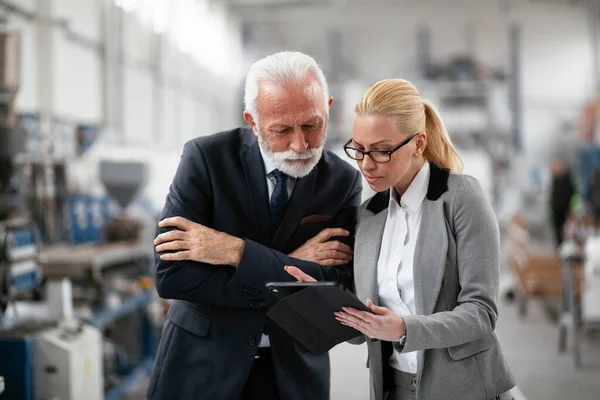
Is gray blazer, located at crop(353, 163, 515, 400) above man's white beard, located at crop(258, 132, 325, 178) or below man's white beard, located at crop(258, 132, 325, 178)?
below

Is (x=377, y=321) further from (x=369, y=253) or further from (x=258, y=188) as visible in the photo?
(x=258, y=188)

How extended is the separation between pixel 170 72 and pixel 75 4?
14.9 ft

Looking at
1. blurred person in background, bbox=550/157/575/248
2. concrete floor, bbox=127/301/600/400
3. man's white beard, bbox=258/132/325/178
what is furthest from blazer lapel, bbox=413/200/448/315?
blurred person in background, bbox=550/157/575/248

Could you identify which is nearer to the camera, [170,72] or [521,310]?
[521,310]

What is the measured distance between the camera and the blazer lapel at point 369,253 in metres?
1.80

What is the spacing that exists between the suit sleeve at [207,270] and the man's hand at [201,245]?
3cm

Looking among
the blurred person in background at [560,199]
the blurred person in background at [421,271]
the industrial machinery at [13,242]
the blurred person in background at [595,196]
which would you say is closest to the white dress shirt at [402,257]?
the blurred person in background at [421,271]

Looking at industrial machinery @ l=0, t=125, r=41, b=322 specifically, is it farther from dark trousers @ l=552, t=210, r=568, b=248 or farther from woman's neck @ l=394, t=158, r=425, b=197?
dark trousers @ l=552, t=210, r=568, b=248

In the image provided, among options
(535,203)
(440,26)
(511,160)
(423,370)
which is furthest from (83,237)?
(440,26)

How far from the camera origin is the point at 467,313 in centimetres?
165

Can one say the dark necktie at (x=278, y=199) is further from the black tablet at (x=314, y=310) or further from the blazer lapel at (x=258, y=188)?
the black tablet at (x=314, y=310)

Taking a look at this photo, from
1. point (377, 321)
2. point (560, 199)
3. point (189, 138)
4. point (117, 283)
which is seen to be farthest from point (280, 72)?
point (560, 199)

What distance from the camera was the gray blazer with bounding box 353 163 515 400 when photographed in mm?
1664

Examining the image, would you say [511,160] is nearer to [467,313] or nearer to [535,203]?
[535,203]
